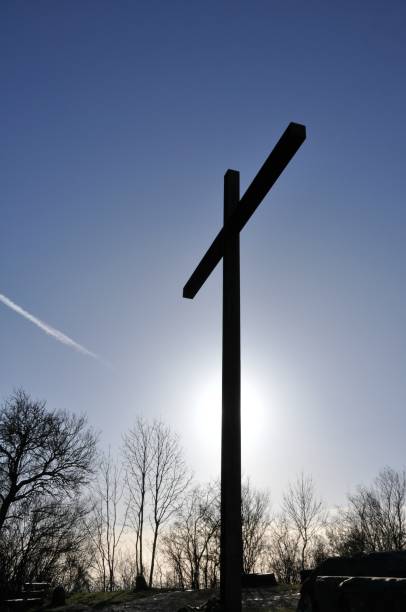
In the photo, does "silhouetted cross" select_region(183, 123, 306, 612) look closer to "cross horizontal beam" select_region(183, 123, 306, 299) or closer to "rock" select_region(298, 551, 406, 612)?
"cross horizontal beam" select_region(183, 123, 306, 299)

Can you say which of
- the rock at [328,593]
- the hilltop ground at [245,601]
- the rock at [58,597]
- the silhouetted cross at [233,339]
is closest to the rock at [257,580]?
the hilltop ground at [245,601]

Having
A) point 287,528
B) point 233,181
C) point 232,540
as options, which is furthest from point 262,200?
point 287,528

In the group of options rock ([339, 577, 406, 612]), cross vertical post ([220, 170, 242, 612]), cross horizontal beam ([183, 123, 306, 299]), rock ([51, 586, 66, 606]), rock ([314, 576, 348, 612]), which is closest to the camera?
rock ([339, 577, 406, 612])

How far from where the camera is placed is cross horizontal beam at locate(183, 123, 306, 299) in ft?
10.2

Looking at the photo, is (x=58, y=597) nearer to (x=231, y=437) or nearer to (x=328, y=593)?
(x=231, y=437)

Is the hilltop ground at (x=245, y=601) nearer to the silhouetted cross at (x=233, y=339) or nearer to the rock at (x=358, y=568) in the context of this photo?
the silhouetted cross at (x=233, y=339)

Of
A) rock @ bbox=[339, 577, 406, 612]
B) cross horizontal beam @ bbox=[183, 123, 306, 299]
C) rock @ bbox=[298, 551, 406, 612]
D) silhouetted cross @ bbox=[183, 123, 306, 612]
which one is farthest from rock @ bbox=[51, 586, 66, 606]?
rock @ bbox=[339, 577, 406, 612]

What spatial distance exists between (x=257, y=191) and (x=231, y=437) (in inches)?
77.8

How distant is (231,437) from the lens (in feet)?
9.37

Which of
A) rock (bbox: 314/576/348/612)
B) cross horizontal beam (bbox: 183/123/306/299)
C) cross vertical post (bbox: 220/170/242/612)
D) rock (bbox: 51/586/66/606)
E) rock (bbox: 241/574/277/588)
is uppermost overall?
cross horizontal beam (bbox: 183/123/306/299)

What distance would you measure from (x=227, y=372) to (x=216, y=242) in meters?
1.49

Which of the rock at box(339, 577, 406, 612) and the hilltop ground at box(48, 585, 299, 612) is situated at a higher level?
the rock at box(339, 577, 406, 612)

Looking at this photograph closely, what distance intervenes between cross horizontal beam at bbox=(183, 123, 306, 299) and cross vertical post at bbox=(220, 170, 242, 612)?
14 cm

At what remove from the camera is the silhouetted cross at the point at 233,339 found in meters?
2.57
